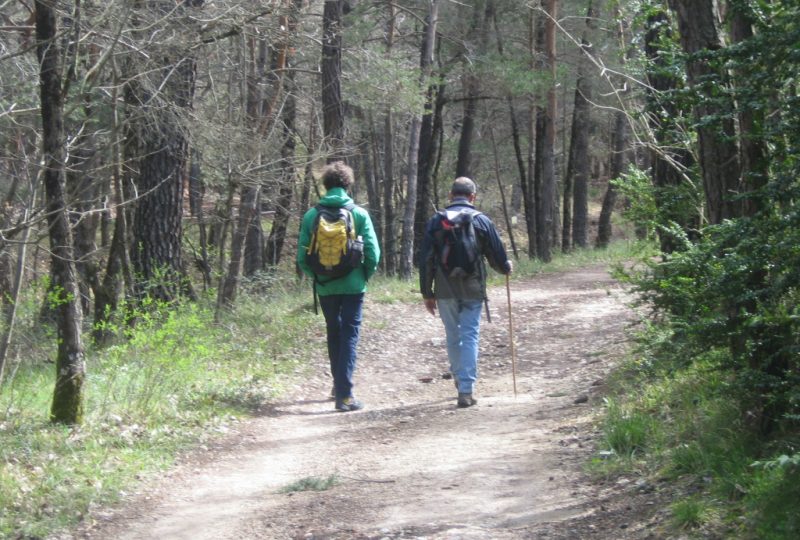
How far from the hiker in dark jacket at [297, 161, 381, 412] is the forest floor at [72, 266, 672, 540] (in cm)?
47

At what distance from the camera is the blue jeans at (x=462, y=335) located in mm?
8828

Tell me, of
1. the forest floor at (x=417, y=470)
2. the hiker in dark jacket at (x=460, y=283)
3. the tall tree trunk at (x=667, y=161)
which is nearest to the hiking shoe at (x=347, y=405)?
the forest floor at (x=417, y=470)

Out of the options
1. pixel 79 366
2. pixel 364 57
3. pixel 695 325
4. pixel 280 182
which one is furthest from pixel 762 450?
pixel 364 57

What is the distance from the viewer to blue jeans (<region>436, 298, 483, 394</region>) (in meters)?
8.83

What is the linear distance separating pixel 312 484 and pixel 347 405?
2.67 meters

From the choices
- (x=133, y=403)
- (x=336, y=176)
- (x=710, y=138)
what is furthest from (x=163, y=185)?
(x=710, y=138)

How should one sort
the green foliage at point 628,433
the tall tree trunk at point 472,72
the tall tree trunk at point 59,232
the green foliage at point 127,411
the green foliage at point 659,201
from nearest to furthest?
the green foliage at point 127,411, the green foliage at point 628,433, the tall tree trunk at point 59,232, the green foliage at point 659,201, the tall tree trunk at point 472,72

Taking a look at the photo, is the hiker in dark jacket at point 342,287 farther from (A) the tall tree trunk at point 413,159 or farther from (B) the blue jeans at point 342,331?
(A) the tall tree trunk at point 413,159

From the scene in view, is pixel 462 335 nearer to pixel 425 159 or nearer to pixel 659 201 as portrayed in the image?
pixel 659 201

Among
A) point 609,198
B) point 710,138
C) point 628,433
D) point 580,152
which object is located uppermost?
point 580,152

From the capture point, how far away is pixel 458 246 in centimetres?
885

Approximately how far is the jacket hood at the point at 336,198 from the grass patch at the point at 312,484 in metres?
3.10

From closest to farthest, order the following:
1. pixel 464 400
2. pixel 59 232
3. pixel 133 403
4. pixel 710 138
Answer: pixel 710 138 → pixel 59 232 → pixel 133 403 → pixel 464 400

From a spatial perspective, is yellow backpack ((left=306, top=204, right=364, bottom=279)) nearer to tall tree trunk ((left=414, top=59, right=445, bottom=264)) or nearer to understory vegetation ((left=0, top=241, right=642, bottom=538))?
understory vegetation ((left=0, top=241, right=642, bottom=538))
